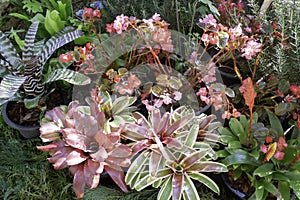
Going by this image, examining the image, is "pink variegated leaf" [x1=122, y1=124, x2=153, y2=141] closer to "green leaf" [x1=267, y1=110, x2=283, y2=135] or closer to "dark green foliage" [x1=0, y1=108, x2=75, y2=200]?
"dark green foliage" [x1=0, y1=108, x2=75, y2=200]

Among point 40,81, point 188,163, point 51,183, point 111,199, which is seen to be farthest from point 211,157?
point 40,81

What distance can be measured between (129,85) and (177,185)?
433mm

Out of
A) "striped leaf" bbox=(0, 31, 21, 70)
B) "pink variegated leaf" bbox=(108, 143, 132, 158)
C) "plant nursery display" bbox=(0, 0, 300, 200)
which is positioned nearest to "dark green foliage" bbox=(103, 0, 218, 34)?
"plant nursery display" bbox=(0, 0, 300, 200)

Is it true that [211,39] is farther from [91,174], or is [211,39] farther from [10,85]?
[10,85]

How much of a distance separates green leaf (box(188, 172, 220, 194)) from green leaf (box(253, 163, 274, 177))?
0.48 ft

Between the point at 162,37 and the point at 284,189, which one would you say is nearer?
the point at 284,189

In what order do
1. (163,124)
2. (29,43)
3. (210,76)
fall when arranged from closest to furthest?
(163,124), (210,76), (29,43)

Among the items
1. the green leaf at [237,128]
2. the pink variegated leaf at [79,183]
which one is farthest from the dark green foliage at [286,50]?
the pink variegated leaf at [79,183]

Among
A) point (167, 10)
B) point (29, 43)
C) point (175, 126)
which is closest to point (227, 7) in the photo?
point (167, 10)

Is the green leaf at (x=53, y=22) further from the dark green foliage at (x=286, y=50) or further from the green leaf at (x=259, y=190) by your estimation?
the green leaf at (x=259, y=190)

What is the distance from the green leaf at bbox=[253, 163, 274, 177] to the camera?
1302mm

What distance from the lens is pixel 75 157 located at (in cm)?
130

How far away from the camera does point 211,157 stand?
136 centimetres

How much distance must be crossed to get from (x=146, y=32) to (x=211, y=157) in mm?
555
